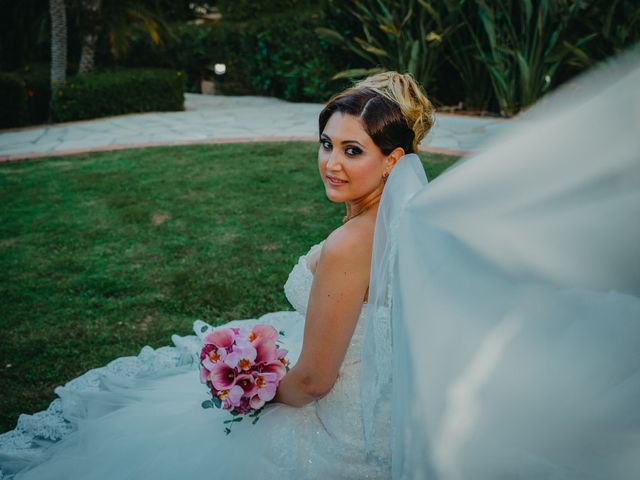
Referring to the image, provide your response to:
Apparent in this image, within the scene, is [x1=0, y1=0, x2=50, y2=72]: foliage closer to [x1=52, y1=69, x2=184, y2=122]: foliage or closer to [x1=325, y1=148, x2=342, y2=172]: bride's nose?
[x1=52, y1=69, x2=184, y2=122]: foliage

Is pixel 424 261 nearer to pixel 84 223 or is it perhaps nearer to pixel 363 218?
pixel 363 218

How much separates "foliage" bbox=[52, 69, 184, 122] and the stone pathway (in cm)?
31

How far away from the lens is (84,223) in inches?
217

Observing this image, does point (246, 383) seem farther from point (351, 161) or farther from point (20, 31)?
point (20, 31)

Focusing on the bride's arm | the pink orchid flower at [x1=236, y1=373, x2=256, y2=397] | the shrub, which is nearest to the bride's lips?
the bride's arm

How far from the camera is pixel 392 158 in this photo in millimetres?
1986

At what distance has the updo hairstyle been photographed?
193 centimetres

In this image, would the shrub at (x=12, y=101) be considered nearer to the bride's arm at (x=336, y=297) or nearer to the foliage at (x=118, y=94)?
the foliage at (x=118, y=94)

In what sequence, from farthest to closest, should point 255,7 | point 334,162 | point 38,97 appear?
point 255,7
point 38,97
point 334,162

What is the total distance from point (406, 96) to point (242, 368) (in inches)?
42.6

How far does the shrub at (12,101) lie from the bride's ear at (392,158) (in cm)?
1038

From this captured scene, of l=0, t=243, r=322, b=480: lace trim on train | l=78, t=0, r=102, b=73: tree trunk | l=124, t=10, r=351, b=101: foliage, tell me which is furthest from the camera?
l=124, t=10, r=351, b=101: foliage

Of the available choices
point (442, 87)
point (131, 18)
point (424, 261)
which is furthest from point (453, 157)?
point (131, 18)

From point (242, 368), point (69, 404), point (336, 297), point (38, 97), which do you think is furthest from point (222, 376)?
point (38, 97)
